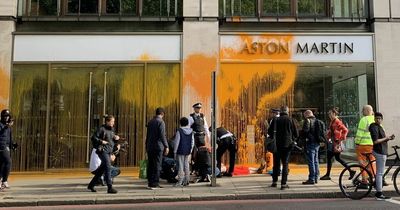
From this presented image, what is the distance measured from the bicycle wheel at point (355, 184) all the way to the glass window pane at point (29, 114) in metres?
8.34

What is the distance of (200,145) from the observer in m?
11.2

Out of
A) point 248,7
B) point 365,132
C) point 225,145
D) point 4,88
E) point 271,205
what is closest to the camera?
point 271,205

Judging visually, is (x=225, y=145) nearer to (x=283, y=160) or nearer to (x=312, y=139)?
(x=283, y=160)

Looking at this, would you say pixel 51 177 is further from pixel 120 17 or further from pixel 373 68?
pixel 373 68

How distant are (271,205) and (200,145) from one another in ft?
9.76

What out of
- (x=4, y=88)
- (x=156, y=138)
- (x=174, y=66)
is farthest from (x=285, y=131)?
(x=4, y=88)

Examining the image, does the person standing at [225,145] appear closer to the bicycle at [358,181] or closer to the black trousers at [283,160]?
the black trousers at [283,160]

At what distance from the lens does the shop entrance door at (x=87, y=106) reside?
13.2 m

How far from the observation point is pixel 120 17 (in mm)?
13750

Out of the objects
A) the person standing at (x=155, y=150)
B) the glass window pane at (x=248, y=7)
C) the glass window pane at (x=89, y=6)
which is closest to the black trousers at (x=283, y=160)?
the person standing at (x=155, y=150)

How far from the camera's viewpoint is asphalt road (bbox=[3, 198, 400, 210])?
8.37m

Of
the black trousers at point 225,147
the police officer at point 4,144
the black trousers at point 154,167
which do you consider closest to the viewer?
the police officer at point 4,144

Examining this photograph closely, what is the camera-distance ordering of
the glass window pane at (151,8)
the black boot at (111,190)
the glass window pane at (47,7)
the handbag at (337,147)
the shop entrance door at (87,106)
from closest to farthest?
the black boot at (111,190)
the handbag at (337,147)
the shop entrance door at (87,106)
the glass window pane at (47,7)
the glass window pane at (151,8)

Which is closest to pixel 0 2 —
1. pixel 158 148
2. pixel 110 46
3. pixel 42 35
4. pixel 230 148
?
pixel 42 35
